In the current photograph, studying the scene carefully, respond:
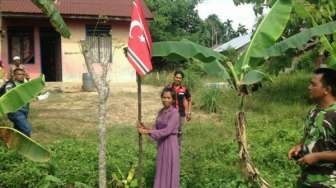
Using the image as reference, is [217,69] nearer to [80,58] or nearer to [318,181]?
[318,181]

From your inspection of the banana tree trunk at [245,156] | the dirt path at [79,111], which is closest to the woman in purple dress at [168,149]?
the banana tree trunk at [245,156]

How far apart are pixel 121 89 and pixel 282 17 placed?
11.1 meters

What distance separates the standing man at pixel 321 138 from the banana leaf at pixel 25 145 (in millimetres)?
2626

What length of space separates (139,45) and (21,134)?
1524 millimetres

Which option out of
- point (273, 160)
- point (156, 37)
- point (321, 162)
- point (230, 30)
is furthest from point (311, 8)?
point (230, 30)

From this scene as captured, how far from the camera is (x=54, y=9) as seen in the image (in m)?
6.07

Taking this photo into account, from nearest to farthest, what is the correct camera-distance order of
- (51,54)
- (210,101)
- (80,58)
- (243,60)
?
(243,60) → (210,101) → (80,58) → (51,54)

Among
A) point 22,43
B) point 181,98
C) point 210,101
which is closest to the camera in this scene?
point 181,98

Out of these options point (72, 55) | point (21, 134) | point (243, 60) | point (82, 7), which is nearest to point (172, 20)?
point (82, 7)

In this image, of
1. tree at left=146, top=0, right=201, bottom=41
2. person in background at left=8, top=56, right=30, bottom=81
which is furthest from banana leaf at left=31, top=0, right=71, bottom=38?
tree at left=146, top=0, right=201, bottom=41

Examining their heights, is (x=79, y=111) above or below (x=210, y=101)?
below

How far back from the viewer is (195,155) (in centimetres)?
739

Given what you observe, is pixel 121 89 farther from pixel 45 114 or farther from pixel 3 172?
pixel 3 172

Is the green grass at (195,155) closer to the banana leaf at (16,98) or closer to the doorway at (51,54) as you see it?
the banana leaf at (16,98)
